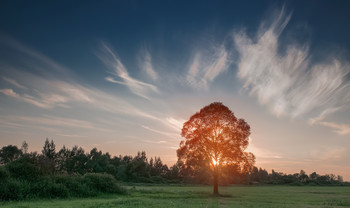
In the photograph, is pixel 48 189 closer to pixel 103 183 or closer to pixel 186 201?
pixel 103 183

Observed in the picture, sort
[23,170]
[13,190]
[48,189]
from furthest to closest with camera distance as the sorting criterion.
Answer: [23,170], [48,189], [13,190]

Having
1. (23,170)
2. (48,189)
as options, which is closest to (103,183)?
(48,189)

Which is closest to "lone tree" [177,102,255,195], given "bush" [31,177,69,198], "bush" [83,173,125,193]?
"bush" [83,173,125,193]

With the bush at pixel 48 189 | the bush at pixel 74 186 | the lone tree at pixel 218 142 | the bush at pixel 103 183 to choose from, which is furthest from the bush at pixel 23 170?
the lone tree at pixel 218 142

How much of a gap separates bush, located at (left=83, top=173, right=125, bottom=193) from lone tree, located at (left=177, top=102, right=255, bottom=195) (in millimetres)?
13862

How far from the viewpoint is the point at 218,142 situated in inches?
1748

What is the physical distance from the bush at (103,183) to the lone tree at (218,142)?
13.9 meters

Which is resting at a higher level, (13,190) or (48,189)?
(48,189)

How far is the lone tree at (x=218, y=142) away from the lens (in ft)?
145

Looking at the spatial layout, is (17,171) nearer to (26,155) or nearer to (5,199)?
(26,155)

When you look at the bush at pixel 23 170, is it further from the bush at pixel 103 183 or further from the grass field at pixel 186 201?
the grass field at pixel 186 201

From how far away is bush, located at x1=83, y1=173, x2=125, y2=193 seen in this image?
3912cm

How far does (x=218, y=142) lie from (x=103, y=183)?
21.7m

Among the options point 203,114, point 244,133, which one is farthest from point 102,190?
point 244,133
